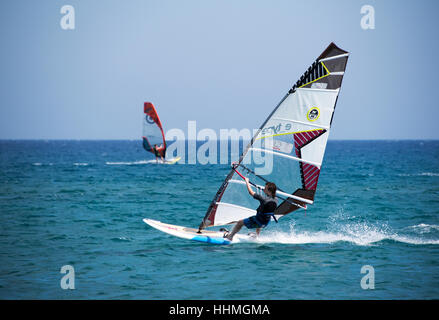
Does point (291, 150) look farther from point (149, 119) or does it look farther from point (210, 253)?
point (149, 119)

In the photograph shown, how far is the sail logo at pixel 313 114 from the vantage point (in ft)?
36.7

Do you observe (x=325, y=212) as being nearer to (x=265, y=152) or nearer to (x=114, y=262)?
(x=265, y=152)

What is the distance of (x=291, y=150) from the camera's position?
11.6 m

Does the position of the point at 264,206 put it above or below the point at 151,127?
below

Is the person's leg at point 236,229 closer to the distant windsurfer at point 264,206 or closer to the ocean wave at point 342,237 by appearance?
the distant windsurfer at point 264,206

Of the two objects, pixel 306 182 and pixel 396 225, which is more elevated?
pixel 306 182

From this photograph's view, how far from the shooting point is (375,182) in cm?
3097

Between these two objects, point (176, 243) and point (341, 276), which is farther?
point (176, 243)

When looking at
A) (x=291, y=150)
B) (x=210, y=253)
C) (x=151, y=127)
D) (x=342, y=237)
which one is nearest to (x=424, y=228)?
(x=342, y=237)

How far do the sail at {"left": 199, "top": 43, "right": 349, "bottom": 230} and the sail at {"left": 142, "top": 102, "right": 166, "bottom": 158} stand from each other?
3302cm

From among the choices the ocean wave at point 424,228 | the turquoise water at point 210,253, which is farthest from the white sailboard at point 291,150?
the ocean wave at point 424,228

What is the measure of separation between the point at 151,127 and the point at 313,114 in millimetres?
35434
